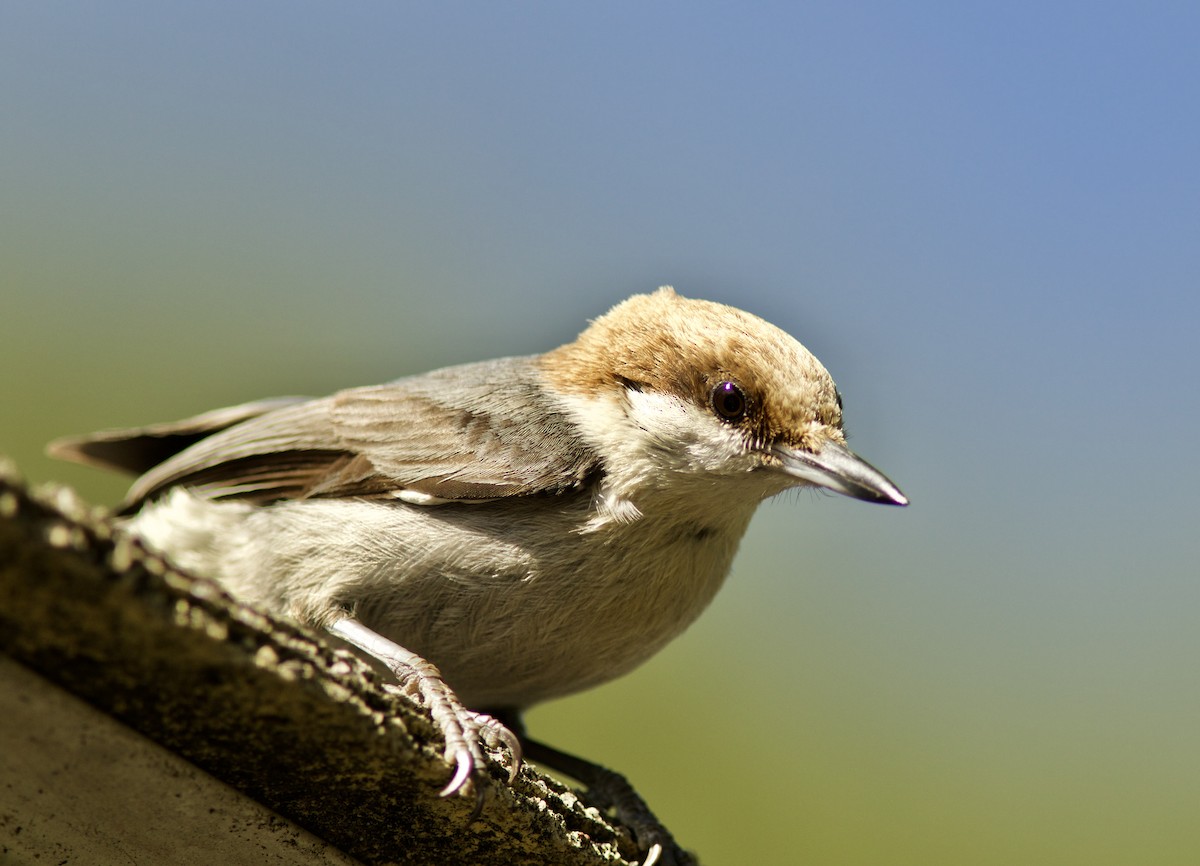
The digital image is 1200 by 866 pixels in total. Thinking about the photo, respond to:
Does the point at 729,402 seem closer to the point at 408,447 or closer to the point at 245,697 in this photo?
the point at 408,447

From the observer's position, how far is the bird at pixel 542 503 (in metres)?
2.71

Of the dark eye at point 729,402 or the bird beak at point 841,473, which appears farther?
the dark eye at point 729,402

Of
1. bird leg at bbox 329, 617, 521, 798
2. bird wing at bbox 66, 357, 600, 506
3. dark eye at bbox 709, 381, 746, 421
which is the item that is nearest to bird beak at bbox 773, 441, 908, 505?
dark eye at bbox 709, 381, 746, 421

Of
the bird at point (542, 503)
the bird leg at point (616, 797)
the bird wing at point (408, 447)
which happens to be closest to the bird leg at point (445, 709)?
the bird at point (542, 503)

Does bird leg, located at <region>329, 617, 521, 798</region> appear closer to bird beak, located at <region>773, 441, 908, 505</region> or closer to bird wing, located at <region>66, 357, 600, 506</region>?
bird wing, located at <region>66, 357, 600, 506</region>

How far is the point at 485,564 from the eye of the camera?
8.81 ft

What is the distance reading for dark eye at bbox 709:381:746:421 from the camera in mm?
2818

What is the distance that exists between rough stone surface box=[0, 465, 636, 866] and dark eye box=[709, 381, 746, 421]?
1.05m

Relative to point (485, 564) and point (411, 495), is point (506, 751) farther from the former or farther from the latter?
point (411, 495)

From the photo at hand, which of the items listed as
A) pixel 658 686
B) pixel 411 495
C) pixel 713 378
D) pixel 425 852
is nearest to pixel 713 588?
pixel 713 378

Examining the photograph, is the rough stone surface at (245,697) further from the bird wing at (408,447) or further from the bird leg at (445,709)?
the bird wing at (408,447)

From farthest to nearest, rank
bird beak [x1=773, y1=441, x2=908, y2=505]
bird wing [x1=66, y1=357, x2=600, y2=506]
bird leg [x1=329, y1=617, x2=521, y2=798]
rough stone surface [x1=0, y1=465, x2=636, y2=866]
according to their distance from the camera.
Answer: bird wing [x1=66, y1=357, x2=600, y2=506] → bird beak [x1=773, y1=441, x2=908, y2=505] → bird leg [x1=329, y1=617, x2=521, y2=798] → rough stone surface [x1=0, y1=465, x2=636, y2=866]

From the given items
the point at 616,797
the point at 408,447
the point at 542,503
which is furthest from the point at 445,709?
the point at 616,797

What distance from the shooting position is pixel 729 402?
9.28ft
